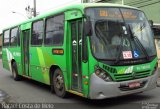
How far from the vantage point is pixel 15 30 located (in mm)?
15188

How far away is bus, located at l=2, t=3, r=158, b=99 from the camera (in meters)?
7.95

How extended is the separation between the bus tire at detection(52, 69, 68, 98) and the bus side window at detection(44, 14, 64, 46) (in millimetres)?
933

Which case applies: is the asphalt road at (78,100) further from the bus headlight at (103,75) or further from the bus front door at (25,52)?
the bus front door at (25,52)

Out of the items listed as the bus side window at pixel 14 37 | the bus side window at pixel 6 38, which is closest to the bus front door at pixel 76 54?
the bus side window at pixel 14 37

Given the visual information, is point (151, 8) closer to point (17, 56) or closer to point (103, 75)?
point (17, 56)

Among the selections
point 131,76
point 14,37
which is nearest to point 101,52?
point 131,76

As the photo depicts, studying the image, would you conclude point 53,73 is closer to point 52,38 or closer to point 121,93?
point 52,38

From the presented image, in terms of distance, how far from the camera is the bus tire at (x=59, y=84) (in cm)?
973

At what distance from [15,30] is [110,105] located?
8105 millimetres

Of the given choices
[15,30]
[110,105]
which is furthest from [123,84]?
[15,30]

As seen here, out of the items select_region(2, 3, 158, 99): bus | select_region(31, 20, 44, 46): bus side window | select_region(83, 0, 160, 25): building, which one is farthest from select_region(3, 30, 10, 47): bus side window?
select_region(83, 0, 160, 25): building

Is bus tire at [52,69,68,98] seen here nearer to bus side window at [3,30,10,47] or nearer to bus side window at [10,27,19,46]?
bus side window at [10,27,19,46]

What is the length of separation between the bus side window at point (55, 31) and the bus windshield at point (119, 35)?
65.8 inches

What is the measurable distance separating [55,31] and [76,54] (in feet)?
5.67
